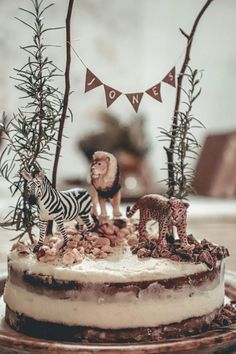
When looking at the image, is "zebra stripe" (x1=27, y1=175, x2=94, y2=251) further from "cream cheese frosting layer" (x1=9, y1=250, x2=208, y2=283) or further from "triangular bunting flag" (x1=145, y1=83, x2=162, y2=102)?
"triangular bunting flag" (x1=145, y1=83, x2=162, y2=102)

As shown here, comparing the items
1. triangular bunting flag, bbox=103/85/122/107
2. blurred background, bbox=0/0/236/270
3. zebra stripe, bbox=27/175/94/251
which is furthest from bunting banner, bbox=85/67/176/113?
blurred background, bbox=0/0/236/270

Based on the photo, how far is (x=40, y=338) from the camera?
3.24 feet

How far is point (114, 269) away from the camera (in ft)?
3.22

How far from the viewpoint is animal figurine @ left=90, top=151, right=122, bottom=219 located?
3.87ft

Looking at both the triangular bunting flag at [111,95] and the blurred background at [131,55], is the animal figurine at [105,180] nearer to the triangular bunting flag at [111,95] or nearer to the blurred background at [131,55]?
the triangular bunting flag at [111,95]

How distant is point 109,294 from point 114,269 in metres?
0.04

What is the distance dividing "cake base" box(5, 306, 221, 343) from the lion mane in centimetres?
30

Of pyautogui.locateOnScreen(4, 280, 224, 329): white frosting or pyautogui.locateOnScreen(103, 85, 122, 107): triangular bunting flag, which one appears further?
pyautogui.locateOnScreen(103, 85, 122, 107): triangular bunting flag

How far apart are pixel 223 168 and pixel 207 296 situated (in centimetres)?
272

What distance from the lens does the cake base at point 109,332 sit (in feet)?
3.18

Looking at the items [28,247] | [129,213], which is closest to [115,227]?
[129,213]

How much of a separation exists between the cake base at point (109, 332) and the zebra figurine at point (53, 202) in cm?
14

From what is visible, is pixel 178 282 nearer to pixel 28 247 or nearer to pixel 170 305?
pixel 170 305

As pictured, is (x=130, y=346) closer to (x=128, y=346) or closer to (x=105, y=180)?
(x=128, y=346)
